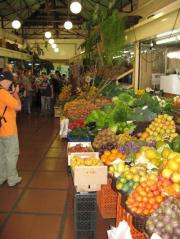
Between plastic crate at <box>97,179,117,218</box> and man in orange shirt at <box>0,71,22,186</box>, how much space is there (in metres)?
1.67

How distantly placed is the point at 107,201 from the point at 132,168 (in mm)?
1132

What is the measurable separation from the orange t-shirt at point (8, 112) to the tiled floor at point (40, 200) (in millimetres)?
927

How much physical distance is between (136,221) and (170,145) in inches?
61.1

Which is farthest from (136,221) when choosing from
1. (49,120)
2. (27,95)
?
(27,95)

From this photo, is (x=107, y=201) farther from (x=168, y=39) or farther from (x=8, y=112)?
(x=168, y=39)

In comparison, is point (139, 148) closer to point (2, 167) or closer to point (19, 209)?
point (19, 209)

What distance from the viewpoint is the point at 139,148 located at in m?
3.87

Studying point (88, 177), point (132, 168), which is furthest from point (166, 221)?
point (88, 177)

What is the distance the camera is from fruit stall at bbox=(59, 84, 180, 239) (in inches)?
98.3

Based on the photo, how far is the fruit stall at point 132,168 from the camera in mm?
2498

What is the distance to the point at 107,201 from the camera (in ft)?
13.2

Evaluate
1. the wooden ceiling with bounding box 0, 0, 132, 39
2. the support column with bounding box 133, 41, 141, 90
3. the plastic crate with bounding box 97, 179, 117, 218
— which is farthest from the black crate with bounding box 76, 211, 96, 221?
the wooden ceiling with bounding box 0, 0, 132, 39

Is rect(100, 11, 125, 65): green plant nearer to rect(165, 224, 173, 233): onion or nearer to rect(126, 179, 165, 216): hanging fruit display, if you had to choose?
rect(126, 179, 165, 216): hanging fruit display

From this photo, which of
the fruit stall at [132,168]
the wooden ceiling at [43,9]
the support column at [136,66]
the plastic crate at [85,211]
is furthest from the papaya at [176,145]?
the wooden ceiling at [43,9]
